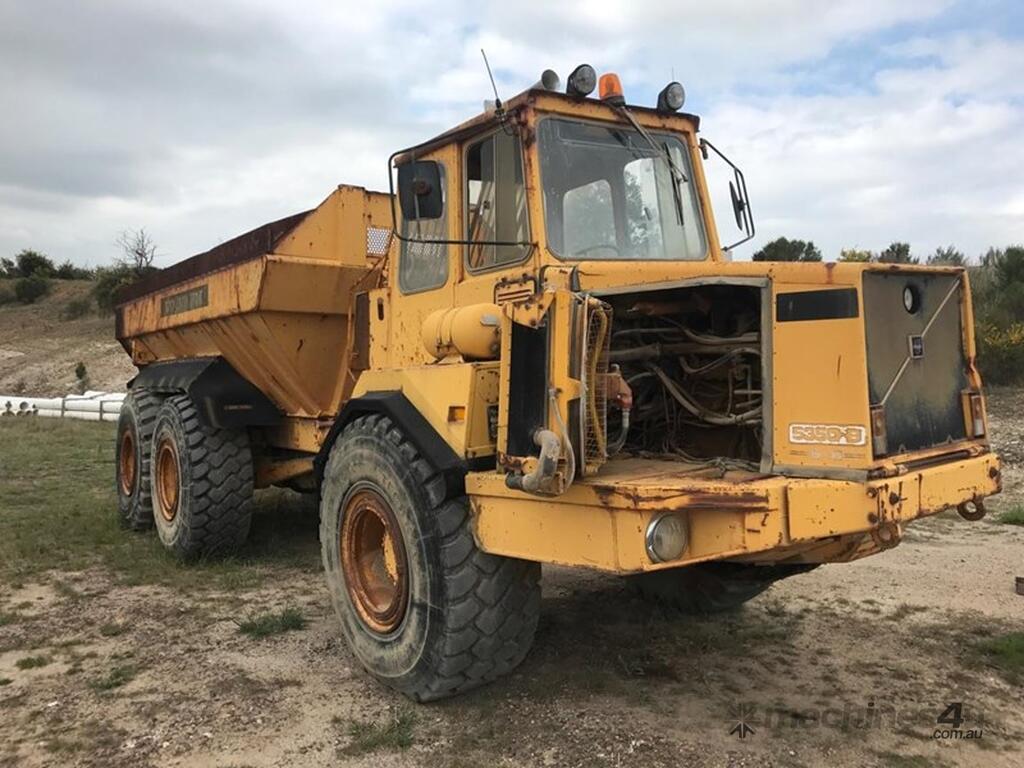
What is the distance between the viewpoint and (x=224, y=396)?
6598mm

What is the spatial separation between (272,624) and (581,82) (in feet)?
11.3

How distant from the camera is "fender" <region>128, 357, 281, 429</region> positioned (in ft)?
21.4

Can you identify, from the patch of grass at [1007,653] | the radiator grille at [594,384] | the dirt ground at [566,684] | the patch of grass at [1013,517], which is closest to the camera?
the radiator grille at [594,384]

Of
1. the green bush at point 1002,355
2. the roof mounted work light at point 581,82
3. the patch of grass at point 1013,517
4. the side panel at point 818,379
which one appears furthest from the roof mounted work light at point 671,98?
the green bush at point 1002,355

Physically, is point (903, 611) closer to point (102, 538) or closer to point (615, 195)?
point (615, 195)

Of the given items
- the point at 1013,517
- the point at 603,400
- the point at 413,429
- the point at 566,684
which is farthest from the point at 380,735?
the point at 1013,517

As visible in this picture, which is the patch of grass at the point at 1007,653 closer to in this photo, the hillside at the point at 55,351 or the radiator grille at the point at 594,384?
the radiator grille at the point at 594,384

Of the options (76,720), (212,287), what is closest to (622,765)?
(76,720)

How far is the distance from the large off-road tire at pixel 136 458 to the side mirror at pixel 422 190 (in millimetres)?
4471

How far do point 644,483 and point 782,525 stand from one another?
494 millimetres

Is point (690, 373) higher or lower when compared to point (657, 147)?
lower

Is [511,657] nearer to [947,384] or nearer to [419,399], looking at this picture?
[419,399]

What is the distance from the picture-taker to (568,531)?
3350mm

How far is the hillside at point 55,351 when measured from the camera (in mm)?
28531
